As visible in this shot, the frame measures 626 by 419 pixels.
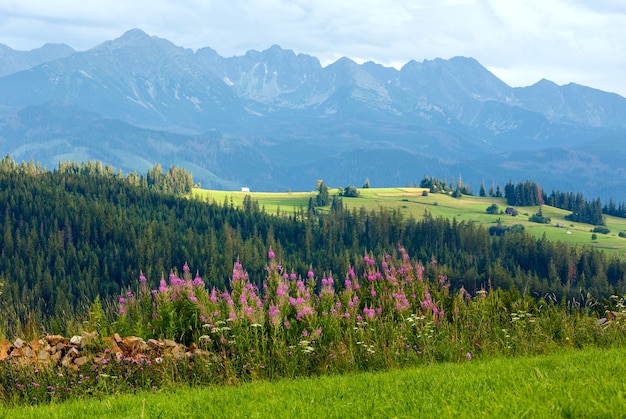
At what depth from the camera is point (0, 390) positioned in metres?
14.7

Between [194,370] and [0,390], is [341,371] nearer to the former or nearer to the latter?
[194,370]

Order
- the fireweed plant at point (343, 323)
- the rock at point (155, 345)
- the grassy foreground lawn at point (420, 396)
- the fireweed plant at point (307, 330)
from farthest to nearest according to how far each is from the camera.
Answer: the rock at point (155, 345) → the fireweed plant at point (343, 323) → the fireweed plant at point (307, 330) → the grassy foreground lawn at point (420, 396)

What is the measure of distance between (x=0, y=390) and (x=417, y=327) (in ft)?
33.3

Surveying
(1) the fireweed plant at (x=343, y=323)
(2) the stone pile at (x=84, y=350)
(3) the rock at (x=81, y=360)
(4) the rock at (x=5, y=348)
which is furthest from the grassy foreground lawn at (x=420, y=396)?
(4) the rock at (x=5, y=348)

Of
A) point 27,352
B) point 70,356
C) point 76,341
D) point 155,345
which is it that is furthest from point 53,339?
point 155,345

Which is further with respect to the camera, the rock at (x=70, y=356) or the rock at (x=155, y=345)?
the rock at (x=155, y=345)

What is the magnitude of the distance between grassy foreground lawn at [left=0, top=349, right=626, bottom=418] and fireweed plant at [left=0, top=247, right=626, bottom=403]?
138 cm

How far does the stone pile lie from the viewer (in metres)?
15.6

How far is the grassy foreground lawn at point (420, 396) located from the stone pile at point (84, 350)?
2.26 metres

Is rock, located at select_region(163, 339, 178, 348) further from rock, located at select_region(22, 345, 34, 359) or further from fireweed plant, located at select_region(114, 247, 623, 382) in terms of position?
rock, located at select_region(22, 345, 34, 359)

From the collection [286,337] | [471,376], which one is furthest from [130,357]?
[471,376]

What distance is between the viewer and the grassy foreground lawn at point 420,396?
9.54m

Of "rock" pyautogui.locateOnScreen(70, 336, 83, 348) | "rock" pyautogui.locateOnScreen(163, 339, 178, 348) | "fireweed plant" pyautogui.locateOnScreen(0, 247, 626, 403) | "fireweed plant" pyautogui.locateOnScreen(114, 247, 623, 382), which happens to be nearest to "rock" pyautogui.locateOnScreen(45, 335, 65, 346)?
"rock" pyautogui.locateOnScreen(70, 336, 83, 348)

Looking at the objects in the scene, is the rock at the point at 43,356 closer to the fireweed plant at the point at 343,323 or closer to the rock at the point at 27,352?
the rock at the point at 27,352
